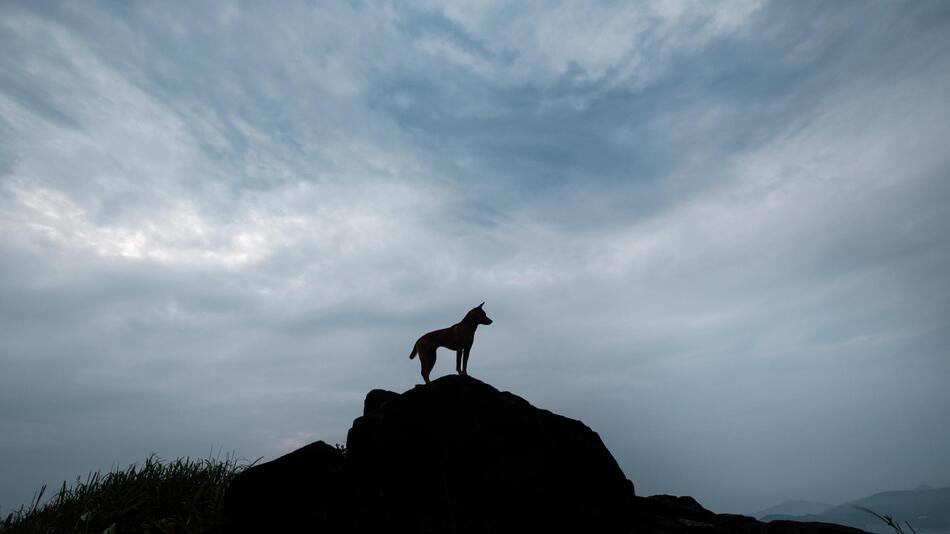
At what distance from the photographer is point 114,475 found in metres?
13.8

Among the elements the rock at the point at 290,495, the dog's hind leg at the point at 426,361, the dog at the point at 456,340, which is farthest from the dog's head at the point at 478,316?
the rock at the point at 290,495

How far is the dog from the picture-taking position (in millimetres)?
12281

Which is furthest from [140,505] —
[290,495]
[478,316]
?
[478,316]

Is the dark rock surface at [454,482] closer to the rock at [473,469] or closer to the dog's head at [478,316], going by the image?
the rock at [473,469]

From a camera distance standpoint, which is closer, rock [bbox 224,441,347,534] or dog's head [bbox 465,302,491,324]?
rock [bbox 224,441,347,534]

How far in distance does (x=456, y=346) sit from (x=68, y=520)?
33.7ft

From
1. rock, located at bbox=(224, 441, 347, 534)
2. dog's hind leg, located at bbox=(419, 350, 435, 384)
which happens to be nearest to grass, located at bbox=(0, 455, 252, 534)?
rock, located at bbox=(224, 441, 347, 534)

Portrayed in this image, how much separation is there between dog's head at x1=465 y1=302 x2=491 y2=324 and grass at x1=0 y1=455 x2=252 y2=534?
22.9 ft

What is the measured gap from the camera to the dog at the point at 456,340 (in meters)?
A: 12.3

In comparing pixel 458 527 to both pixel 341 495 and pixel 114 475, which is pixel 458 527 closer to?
pixel 341 495

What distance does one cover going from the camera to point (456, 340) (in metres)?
12.3

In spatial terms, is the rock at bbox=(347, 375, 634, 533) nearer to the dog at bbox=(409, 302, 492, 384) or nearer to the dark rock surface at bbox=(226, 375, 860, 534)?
the dark rock surface at bbox=(226, 375, 860, 534)

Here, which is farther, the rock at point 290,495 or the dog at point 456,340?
the dog at point 456,340

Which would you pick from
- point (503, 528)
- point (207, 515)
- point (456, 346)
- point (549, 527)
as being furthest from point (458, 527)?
point (207, 515)
